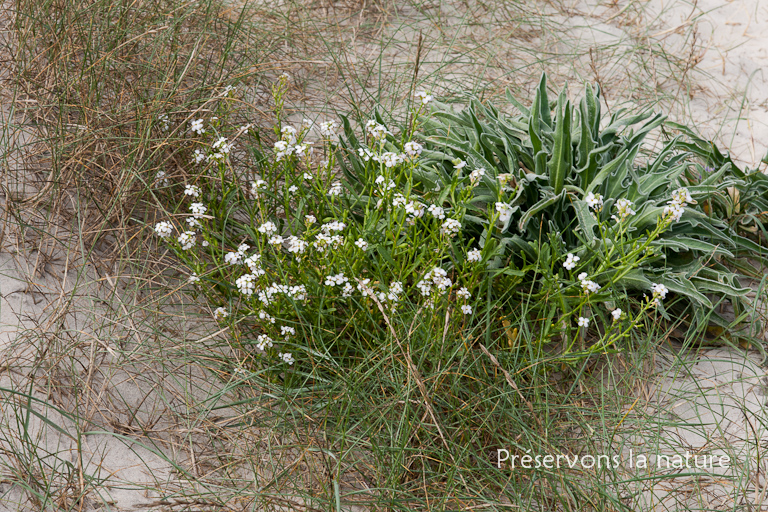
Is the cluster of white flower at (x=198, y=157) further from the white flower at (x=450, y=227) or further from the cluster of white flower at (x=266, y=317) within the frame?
the white flower at (x=450, y=227)

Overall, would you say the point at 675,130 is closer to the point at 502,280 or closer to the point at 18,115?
the point at 502,280

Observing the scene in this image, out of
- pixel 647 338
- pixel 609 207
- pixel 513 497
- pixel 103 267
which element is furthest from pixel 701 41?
pixel 103 267

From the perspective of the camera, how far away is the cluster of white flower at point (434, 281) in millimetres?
1968

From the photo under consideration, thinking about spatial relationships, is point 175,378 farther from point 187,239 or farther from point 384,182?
point 384,182

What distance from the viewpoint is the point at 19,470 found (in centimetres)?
181

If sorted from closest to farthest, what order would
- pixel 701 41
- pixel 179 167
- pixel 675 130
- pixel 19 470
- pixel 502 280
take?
pixel 19 470 < pixel 502 280 < pixel 179 167 < pixel 675 130 < pixel 701 41

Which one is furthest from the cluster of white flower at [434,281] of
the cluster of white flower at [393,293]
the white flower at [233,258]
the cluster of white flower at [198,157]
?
the cluster of white flower at [198,157]

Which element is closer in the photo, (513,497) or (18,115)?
(513,497)

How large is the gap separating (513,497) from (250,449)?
2.63 ft

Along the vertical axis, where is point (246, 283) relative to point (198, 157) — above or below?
below

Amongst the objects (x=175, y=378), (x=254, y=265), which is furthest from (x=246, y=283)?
(x=175, y=378)

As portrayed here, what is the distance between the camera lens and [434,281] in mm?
1987

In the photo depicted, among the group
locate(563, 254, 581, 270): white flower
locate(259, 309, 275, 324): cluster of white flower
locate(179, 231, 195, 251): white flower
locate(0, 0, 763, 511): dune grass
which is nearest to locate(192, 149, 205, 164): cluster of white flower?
locate(0, 0, 763, 511): dune grass

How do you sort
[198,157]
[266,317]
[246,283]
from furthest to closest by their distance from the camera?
[198,157] < [266,317] < [246,283]
